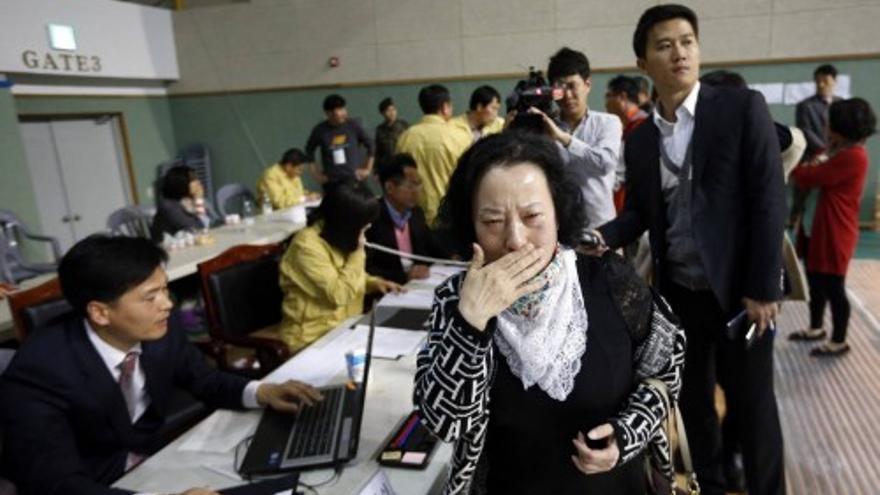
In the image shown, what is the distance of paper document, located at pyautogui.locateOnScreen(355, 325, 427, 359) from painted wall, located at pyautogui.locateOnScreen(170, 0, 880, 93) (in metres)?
5.00

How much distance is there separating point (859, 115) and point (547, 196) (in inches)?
92.3

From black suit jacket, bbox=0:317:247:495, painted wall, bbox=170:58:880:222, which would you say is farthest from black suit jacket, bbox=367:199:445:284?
painted wall, bbox=170:58:880:222

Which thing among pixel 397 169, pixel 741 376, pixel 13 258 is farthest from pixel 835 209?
pixel 13 258

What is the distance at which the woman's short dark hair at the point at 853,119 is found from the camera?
261 centimetres

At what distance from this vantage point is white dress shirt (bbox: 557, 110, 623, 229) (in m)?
2.36

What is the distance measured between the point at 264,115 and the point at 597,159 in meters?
6.01

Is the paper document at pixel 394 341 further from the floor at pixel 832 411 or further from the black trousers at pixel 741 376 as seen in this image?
the floor at pixel 832 411

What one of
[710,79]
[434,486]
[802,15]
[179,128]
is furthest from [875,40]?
[179,128]

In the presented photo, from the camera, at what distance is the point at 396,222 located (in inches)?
117

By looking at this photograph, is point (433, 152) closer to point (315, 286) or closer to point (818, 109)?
point (315, 286)

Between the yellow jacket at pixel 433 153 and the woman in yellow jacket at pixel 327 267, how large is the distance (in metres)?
1.15

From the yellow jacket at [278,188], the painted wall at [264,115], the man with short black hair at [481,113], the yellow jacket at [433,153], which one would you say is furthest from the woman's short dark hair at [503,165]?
the painted wall at [264,115]

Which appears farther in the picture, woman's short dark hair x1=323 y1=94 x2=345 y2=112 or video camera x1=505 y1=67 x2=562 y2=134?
woman's short dark hair x1=323 y1=94 x2=345 y2=112

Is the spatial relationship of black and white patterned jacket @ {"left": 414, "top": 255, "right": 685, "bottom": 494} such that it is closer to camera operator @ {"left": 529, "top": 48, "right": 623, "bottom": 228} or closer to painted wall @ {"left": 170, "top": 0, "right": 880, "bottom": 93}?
camera operator @ {"left": 529, "top": 48, "right": 623, "bottom": 228}
